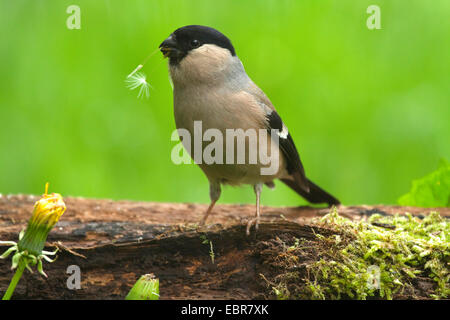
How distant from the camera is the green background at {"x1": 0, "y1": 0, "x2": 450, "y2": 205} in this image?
22.6ft

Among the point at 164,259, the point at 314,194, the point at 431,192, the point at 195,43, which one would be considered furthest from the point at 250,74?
the point at 164,259

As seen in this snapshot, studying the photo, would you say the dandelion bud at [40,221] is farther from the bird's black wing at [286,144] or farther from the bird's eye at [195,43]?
the bird's black wing at [286,144]

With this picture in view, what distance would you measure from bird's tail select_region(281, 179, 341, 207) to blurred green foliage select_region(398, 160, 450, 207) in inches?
30.4

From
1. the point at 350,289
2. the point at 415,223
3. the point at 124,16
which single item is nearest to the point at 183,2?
the point at 124,16

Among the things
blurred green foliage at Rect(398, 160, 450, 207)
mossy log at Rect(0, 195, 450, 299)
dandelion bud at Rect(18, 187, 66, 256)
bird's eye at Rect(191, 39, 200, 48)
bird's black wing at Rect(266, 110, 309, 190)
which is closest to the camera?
dandelion bud at Rect(18, 187, 66, 256)

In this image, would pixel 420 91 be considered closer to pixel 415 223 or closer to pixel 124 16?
pixel 415 223

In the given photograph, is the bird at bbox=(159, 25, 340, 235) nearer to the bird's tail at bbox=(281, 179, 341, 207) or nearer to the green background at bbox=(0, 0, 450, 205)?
the bird's tail at bbox=(281, 179, 341, 207)

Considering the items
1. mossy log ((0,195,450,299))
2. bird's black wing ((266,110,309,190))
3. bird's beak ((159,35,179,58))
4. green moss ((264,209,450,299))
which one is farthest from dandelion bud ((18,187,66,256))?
bird's black wing ((266,110,309,190))

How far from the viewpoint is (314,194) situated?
20.1 ft

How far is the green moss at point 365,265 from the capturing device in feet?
11.3

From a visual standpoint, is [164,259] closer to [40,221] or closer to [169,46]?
[40,221]

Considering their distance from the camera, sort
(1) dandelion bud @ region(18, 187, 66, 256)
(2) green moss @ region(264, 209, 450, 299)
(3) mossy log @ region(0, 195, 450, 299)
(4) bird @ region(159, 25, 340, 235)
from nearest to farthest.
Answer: (1) dandelion bud @ region(18, 187, 66, 256)
(2) green moss @ region(264, 209, 450, 299)
(3) mossy log @ region(0, 195, 450, 299)
(4) bird @ region(159, 25, 340, 235)

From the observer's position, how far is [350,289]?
3439 millimetres

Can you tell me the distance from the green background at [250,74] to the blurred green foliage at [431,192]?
1290 mm
